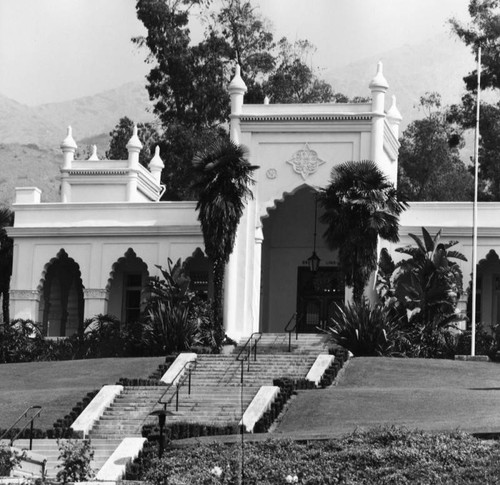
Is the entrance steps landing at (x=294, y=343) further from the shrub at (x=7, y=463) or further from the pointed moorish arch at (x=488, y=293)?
the shrub at (x=7, y=463)

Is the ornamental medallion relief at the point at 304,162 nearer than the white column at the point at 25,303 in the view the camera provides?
Yes

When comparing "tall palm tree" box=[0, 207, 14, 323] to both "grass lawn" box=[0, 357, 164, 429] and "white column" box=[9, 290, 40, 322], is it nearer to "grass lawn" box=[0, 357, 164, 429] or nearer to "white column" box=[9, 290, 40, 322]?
"white column" box=[9, 290, 40, 322]

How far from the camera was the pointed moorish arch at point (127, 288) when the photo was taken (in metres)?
54.5

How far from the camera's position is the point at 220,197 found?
155 ft

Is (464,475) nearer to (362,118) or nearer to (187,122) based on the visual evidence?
(362,118)

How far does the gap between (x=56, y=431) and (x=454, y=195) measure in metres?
46.5

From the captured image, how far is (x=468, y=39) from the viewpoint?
68750 mm

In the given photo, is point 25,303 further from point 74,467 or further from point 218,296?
point 74,467

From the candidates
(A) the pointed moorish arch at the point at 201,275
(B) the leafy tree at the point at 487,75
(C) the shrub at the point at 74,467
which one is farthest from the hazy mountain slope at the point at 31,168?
(C) the shrub at the point at 74,467

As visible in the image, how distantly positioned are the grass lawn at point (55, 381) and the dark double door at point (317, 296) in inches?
399

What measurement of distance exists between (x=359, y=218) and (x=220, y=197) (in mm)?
4579

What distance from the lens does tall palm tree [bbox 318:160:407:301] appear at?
46688 millimetres

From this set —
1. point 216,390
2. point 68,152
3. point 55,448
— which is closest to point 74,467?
point 55,448

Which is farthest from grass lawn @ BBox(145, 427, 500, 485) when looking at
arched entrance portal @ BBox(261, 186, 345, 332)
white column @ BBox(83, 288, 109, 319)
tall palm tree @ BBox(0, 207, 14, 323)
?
tall palm tree @ BBox(0, 207, 14, 323)
